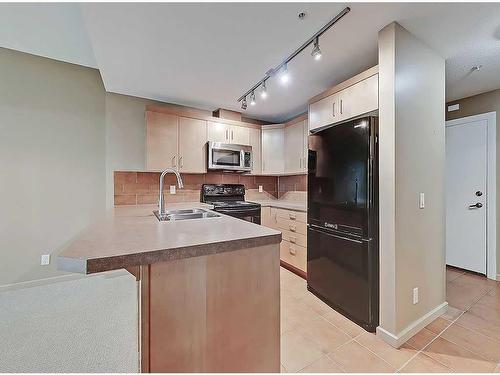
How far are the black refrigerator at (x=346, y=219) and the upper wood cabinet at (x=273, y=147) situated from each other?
4.13ft

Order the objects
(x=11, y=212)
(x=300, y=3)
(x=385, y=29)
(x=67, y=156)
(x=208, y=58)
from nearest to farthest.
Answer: (x=300, y=3) < (x=385, y=29) < (x=208, y=58) < (x=11, y=212) < (x=67, y=156)

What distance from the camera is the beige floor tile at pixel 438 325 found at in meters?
1.88

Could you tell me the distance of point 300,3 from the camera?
57.7 inches

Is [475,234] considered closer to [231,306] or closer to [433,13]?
[433,13]

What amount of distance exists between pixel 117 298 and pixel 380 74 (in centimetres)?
327

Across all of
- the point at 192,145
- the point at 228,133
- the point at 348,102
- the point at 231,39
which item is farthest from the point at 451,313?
the point at 192,145

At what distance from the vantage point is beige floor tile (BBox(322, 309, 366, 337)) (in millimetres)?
1865

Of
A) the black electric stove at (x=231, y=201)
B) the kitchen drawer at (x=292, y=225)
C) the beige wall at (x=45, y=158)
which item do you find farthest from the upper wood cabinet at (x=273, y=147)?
the beige wall at (x=45, y=158)

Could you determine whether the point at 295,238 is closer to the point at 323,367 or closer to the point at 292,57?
the point at 323,367

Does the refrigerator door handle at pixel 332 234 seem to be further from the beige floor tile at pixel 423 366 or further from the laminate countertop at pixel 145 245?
the laminate countertop at pixel 145 245

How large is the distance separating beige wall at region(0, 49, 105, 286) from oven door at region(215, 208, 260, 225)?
1.65m

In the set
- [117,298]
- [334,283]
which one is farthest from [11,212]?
[334,283]

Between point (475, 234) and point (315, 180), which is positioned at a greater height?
point (315, 180)

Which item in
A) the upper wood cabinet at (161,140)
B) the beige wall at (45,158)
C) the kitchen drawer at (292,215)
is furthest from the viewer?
the upper wood cabinet at (161,140)
